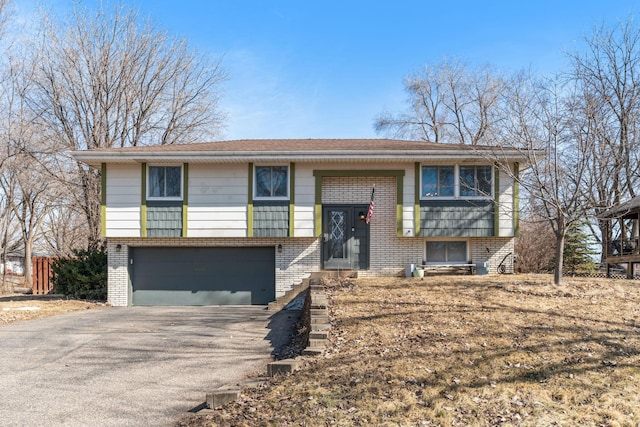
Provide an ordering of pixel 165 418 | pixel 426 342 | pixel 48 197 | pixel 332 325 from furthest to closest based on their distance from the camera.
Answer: pixel 48 197 → pixel 332 325 → pixel 426 342 → pixel 165 418

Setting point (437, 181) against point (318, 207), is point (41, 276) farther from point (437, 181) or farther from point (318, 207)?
point (437, 181)

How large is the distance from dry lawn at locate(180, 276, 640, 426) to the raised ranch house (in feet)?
16.0

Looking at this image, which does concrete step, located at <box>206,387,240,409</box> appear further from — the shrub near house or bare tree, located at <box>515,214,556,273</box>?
bare tree, located at <box>515,214,556,273</box>

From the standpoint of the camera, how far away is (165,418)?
5102mm

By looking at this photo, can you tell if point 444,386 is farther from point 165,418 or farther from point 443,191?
point 443,191

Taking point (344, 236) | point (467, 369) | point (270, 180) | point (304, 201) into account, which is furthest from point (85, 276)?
point (467, 369)

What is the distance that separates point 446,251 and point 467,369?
8840 millimetres

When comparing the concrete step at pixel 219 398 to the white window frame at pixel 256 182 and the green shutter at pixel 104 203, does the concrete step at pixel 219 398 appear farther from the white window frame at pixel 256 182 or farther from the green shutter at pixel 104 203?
the green shutter at pixel 104 203

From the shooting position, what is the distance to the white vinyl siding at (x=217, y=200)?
1387cm

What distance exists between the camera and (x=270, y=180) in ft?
46.1

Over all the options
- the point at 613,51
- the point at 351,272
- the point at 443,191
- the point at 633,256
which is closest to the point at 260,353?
the point at 351,272

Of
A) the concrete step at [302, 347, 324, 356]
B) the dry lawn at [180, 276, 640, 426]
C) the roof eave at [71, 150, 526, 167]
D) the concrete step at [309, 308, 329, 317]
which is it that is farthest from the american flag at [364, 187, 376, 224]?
the concrete step at [302, 347, 324, 356]

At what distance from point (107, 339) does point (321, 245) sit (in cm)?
675

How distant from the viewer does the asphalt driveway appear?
5379 millimetres
